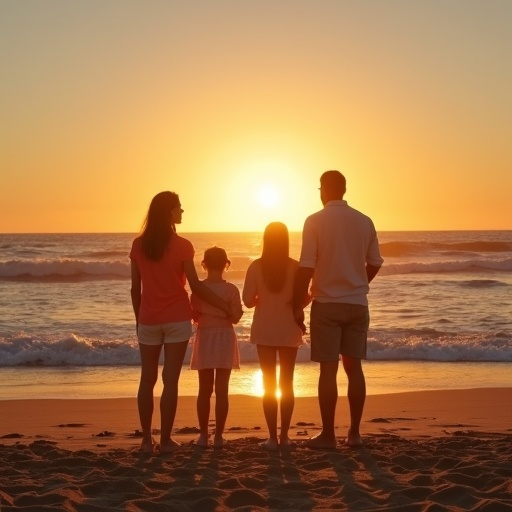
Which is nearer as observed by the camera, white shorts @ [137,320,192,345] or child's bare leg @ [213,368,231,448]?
white shorts @ [137,320,192,345]

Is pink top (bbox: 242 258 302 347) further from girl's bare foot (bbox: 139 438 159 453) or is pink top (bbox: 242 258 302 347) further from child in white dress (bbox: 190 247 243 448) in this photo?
girl's bare foot (bbox: 139 438 159 453)

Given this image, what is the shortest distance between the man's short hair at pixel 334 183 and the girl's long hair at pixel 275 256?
1.47 ft

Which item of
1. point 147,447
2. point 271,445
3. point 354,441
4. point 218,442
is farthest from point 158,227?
point 354,441

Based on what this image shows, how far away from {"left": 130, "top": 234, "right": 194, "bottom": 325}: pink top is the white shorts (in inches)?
1.3

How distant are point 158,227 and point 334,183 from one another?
1.33 meters

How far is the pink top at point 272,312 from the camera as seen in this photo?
6.18 m

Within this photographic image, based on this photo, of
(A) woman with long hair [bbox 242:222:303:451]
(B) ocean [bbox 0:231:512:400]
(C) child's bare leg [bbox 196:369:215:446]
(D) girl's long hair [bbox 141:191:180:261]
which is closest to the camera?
(D) girl's long hair [bbox 141:191:180:261]

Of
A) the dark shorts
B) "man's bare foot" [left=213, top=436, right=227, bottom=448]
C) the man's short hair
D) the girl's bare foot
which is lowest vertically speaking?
"man's bare foot" [left=213, top=436, right=227, bottom=448]

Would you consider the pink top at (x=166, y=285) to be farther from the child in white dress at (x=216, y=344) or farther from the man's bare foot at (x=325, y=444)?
the man's bare foot at (x=325, y=444)

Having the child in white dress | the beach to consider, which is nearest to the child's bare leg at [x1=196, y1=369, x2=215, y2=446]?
the child in white dress

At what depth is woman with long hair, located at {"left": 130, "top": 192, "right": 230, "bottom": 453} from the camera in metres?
5.91

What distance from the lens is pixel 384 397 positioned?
31.2 feet

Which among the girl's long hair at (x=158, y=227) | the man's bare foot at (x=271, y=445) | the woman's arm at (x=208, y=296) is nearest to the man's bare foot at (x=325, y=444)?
the man's bare foot at (x=271, y=445)

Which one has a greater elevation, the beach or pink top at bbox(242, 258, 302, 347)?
pink top at bbox(242, 258, 302, 347)
